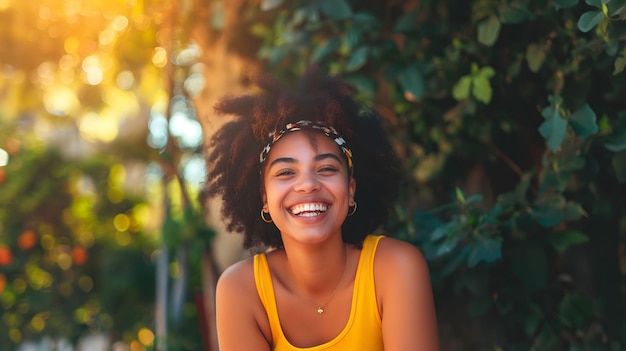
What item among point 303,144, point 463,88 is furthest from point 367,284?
point 463,88

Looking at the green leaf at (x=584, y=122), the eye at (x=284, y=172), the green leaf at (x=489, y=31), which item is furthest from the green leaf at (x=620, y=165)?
the eye at (x=284, y=172)

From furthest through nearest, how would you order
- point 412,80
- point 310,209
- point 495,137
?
point 495,137
point 412,80
point 310,209

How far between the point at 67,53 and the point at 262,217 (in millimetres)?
4061

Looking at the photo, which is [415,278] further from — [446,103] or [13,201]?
[13,201]

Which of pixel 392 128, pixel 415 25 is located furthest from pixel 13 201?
pixel 415 25

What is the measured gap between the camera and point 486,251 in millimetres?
2654

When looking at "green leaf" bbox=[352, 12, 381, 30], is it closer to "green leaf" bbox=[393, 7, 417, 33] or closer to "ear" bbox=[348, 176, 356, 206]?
"green leaf" bbox=[393, 7, 417, 33]

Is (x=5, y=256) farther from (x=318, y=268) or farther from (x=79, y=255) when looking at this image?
(x=318, y=268)

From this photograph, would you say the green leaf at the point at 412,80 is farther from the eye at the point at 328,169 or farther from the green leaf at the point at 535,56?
the eye at the point at 328,169

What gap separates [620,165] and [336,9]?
131 centimetres

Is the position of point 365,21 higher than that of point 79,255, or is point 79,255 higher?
point 365,21

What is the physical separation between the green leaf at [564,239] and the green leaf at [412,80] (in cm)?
77

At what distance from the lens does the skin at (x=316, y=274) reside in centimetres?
239

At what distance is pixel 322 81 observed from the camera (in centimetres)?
264
